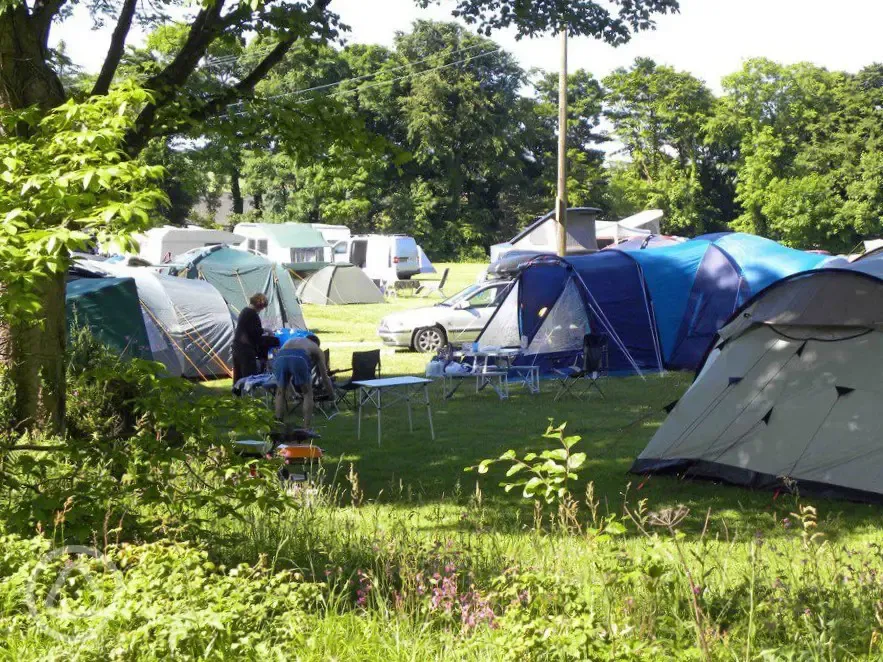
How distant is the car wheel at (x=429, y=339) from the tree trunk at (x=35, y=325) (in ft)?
37.2

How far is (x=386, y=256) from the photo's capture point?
1459 inches

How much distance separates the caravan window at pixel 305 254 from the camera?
3675 cm

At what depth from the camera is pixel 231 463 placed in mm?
5000

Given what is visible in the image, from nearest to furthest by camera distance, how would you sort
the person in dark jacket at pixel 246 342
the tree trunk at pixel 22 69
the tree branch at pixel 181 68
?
the tree trunk at pixel 22 69 < the tree branch at pixel 181 68 < the person in dark jacket at pixel 246 342

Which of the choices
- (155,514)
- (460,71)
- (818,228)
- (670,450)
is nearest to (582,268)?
(670,450)

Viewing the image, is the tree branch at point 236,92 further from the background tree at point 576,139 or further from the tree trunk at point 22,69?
the background tree at point 576,139

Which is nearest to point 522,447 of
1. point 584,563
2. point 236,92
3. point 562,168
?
point 236,92

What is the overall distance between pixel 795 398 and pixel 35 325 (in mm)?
5646

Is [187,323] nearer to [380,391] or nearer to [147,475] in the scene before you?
[380,391]

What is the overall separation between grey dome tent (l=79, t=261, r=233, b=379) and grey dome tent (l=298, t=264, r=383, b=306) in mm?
13106

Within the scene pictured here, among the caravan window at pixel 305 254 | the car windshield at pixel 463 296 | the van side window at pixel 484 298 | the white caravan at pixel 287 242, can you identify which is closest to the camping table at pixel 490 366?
the van side window at pixel 484 298

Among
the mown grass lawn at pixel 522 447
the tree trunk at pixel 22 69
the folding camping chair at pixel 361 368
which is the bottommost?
the mown grass lawn at pixel 522 447

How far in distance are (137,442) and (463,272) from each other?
41968 mm

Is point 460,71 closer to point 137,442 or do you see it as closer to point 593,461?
point 593,461
